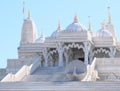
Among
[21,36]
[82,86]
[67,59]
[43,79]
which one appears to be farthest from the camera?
[21,36]

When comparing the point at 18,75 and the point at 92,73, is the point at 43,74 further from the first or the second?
the point at 92,73

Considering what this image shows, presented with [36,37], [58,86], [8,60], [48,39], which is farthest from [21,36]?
[58,86]

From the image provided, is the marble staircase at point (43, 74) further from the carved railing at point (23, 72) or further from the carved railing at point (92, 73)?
the carved railing at point (92, 73)

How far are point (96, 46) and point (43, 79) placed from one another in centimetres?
1130

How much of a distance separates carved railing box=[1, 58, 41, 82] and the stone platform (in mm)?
5823

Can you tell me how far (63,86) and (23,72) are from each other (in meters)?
12.3

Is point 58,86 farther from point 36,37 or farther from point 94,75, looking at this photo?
point 36,37

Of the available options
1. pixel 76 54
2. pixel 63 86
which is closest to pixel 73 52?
pixel 76 54

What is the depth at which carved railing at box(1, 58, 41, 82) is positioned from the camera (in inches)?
1362

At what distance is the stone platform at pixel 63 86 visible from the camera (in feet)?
86.3

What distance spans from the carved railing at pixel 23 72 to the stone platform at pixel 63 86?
5.82 m

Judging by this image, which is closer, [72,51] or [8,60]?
[8,60]

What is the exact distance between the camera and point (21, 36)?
5600 centimetres

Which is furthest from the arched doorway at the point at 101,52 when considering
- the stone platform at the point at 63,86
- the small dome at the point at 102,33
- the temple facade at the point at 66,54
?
the stone platform at the point at 63,86
